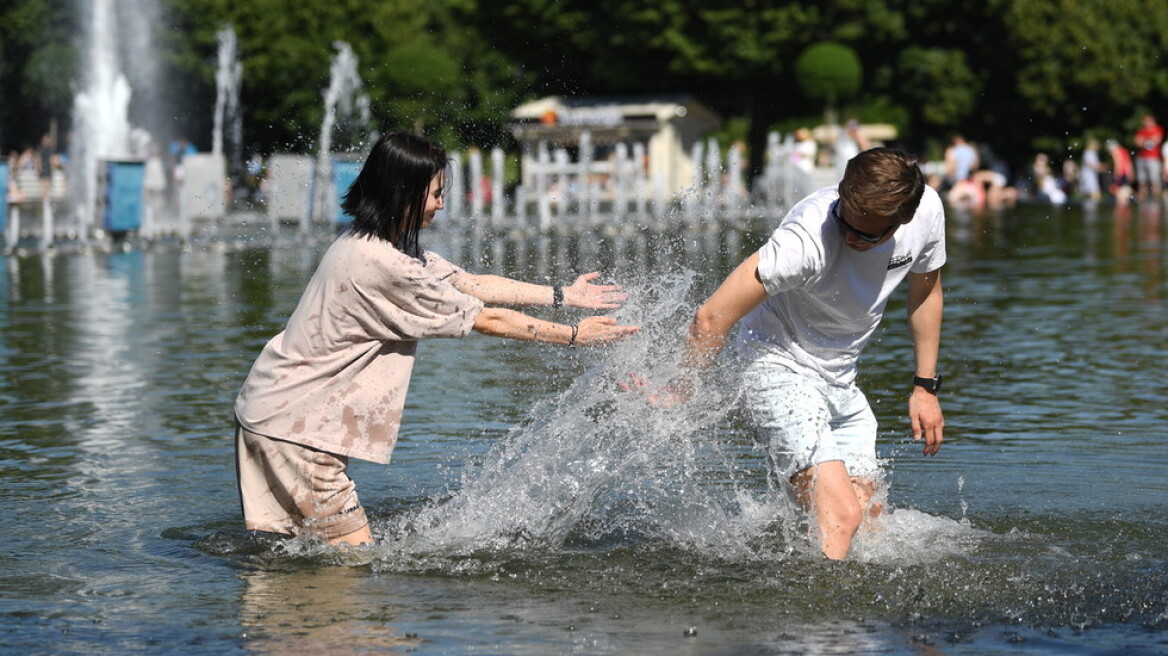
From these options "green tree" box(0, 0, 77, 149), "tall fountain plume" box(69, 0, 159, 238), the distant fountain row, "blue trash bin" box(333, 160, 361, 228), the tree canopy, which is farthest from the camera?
"green tree" box(0, 0, 77, 149)

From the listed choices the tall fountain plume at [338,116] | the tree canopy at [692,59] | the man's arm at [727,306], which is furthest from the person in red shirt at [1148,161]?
the man's arm at [727,306]

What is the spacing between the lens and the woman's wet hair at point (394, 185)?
5.91 metres

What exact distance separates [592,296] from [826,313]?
0.78 meters

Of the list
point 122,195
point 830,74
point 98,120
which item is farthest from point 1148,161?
point 122,195

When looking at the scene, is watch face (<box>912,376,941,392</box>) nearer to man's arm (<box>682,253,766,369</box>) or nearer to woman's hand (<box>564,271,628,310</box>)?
man's arm (<box>682,253,766,369</box>)

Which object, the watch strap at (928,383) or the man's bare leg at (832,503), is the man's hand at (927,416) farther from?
the man's bare leg at (832,503)

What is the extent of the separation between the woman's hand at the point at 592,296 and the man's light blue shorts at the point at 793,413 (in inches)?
19.4

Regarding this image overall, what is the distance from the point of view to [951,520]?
23.9 ft

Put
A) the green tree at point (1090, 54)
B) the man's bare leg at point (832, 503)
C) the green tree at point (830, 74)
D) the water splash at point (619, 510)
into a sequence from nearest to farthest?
the man's bare leg at point (832, 503)
the water splash at point (619, 510)
the green tree at point (1090, 54)
the green tree at point (830, 74)

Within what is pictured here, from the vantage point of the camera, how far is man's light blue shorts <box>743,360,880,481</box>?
19.7 feet

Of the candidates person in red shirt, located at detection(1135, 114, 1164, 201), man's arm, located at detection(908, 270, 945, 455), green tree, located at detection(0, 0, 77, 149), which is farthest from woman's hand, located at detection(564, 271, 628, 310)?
green tree, located at detection(0, 0, 77, 149)

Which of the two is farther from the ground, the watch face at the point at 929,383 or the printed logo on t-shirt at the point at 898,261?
the printed logo on t-shirt at the point at 898,261

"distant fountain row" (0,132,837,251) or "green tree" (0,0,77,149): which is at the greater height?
"green tree" (0,0,77,149)

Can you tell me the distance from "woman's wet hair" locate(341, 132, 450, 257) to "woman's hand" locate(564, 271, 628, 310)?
0.58 m
